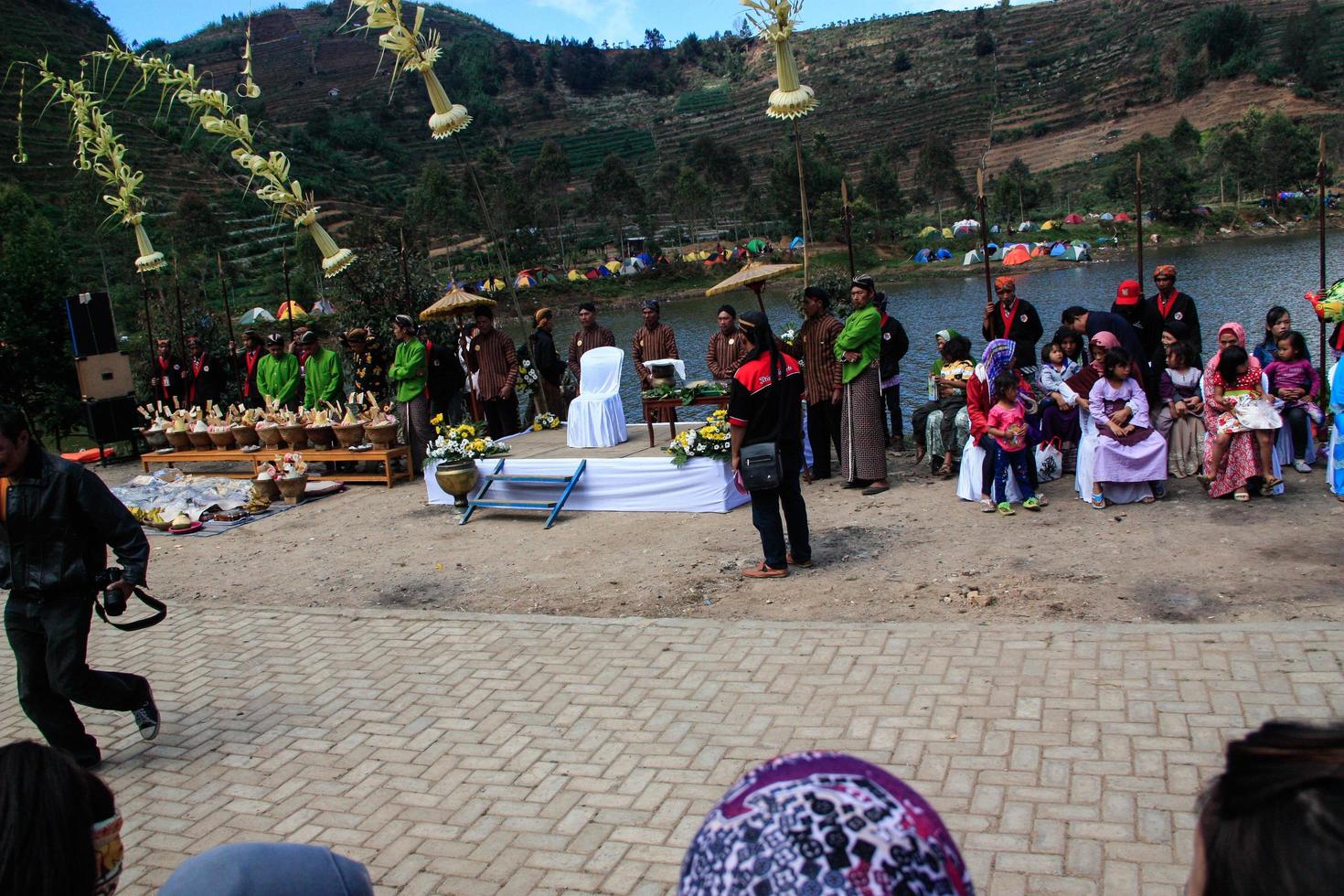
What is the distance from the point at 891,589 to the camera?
6.77 meters

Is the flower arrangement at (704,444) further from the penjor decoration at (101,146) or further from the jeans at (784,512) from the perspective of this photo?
the penjor decoration at (101,146)

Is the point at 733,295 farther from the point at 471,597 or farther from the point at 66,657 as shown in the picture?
the point at 66,657

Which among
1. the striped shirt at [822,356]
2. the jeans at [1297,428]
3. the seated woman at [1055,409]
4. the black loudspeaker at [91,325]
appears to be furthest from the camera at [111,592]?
the black loudspeaker at [91,325]

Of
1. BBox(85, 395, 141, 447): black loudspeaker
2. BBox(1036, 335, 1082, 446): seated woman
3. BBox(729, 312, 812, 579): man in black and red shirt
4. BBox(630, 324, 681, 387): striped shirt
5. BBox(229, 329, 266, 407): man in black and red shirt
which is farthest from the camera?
BBox(85, 395, 141, 447): black loudspeaker

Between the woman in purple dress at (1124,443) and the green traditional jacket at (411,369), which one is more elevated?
the green traditional jacket at (411,369)

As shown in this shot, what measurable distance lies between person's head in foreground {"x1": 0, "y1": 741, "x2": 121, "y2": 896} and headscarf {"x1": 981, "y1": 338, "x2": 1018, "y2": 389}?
8.08 m

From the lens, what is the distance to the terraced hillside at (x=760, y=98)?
3031 inches

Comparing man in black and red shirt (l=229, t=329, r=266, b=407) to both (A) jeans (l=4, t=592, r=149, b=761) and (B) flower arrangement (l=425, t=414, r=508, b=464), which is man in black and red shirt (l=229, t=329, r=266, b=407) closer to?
(B) flower arrangement (l=425, t=414, r=508, b=464)

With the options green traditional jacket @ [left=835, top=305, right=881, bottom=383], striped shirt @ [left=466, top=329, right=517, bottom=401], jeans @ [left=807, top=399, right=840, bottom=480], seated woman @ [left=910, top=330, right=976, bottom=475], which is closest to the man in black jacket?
seated woman @ [left=910, top=330, right=976, bottom=475]

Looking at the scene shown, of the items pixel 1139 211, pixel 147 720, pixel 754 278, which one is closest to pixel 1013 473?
pixel 754 278

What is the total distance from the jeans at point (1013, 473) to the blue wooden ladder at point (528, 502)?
3.73 meters

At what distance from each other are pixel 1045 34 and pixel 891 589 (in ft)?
425

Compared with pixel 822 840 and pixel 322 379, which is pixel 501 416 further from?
pixel 822 840

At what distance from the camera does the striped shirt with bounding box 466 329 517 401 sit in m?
12.5
